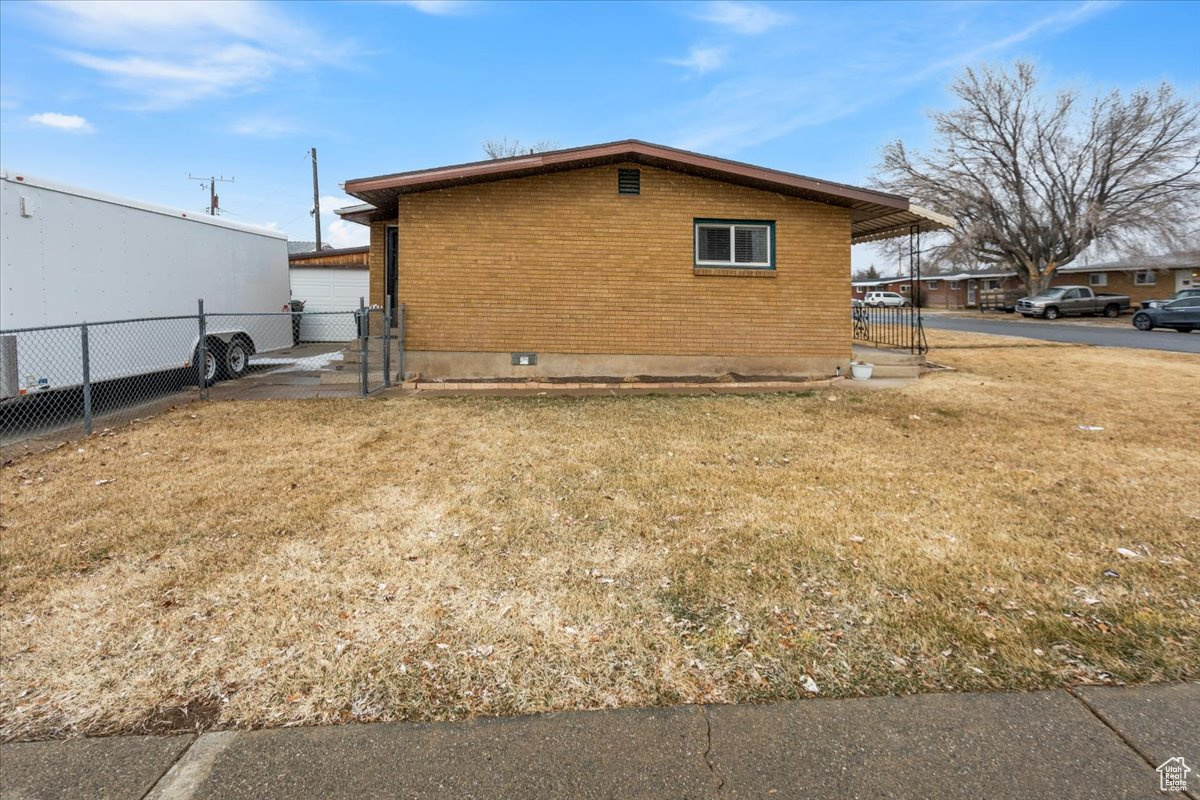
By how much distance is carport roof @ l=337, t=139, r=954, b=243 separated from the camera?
10.9 metres

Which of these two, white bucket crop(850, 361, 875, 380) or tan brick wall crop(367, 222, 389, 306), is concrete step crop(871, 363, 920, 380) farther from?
tan brick wall crop(367, 222, 389, 306)

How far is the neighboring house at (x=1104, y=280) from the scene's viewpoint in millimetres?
42656

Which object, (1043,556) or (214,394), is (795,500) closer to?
(1043,556)

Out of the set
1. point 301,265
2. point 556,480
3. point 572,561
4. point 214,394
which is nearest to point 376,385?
point 214,394

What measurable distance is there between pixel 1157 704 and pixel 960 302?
65069 millimetres

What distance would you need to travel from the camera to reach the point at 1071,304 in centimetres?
3809

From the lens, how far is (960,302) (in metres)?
59.6

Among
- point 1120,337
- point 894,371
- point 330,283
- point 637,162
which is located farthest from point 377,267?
point 1120,337

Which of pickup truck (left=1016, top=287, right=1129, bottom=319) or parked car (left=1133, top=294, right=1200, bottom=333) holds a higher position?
pickup truck (left=1016, top=287, right=1129, bottom=319)

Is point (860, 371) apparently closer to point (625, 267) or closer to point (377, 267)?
point (625, 267)

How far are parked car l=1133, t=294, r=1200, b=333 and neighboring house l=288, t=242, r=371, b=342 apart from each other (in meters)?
32.2

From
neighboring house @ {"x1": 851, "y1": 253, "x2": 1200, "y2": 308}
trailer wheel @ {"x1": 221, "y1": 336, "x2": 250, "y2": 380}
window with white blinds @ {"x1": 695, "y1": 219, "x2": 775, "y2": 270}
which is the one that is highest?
neighboring house @ {"x1": 851, "y1": 253, "x2": 1200, "y2": 308}

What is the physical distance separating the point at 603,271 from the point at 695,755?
9852mm

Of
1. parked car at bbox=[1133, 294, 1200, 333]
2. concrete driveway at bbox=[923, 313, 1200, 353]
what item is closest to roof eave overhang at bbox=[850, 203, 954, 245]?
concrete driveway at bbox=[923, 313, 1200, 353]
